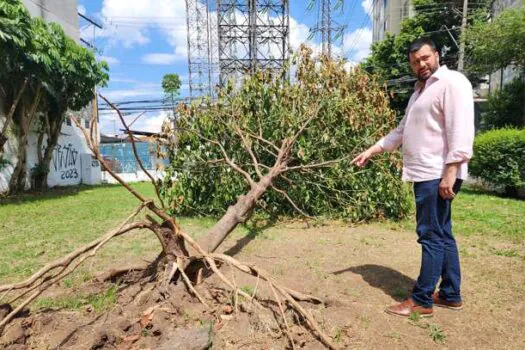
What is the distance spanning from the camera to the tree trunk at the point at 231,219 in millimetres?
3609

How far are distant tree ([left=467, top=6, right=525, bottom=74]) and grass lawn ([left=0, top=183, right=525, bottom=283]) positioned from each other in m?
5.67

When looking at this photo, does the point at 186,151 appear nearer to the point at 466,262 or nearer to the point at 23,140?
the point at 466,262

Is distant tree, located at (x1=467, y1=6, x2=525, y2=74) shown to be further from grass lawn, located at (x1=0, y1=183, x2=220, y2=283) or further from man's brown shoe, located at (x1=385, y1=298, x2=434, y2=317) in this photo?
man's brown shoe, located at (x1=385, y1=298, x2=434, y2=317)

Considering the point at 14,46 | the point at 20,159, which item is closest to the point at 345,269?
the point at 14,46

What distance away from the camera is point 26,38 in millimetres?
9164

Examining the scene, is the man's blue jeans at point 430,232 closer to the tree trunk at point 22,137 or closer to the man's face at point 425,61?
the man's face at point 425,61

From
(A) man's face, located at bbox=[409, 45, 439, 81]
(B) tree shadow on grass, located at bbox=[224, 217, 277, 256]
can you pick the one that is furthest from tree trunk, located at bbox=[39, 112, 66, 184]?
(A) man's face, located at bbox=[409, 45, 439, 81]

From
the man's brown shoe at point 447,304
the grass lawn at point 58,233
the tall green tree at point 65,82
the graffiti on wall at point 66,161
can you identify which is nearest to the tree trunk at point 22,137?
the tall green tree at point 65,82

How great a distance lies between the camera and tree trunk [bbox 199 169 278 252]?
3.61m

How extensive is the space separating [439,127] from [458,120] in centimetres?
16

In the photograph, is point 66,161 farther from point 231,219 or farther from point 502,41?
point 502,41

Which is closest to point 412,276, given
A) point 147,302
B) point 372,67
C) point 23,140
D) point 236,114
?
point 147,302

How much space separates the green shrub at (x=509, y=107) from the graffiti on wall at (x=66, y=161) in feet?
51.2

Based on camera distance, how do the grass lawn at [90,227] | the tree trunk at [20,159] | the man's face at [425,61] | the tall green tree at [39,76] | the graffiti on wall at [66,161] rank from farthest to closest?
the graffiti on wall at [66,161], the tree trunk at [20,159], the tall green tree at [39,76], the grass lawn at [90,227], the man's face at [425,61]
